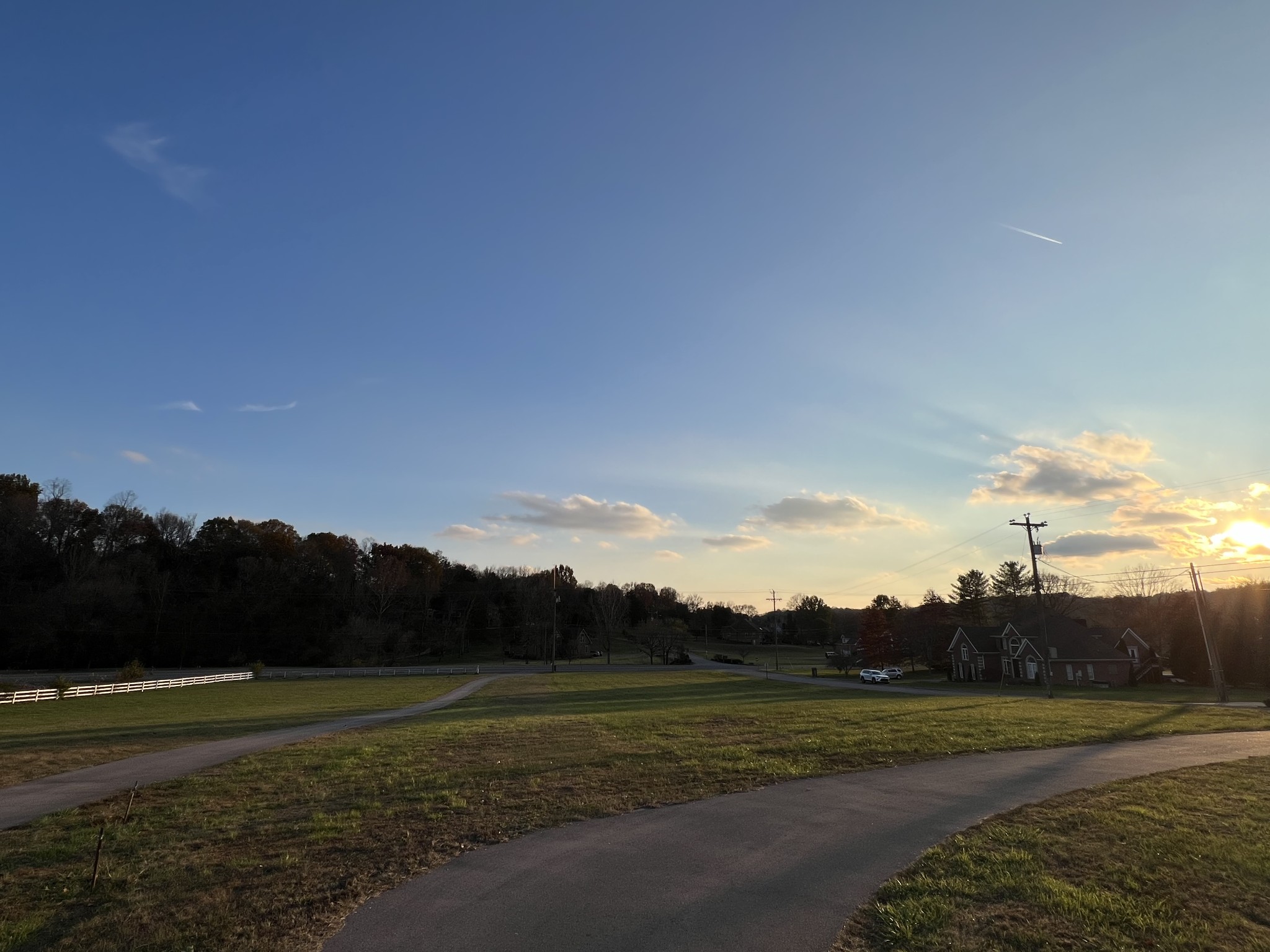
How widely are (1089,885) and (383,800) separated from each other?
10.3 m

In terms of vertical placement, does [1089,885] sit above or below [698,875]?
above

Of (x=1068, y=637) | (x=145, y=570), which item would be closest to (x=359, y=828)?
(x=1068, y=637)

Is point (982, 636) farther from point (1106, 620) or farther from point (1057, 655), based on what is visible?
point (1106, 620)

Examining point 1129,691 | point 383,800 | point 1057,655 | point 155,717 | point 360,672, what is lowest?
point 360,672

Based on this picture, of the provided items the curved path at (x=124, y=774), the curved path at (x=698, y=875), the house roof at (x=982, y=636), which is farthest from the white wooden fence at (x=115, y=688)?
the house roof at (x=982, y=636)

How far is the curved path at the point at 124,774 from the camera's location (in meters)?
Answer: 12.1

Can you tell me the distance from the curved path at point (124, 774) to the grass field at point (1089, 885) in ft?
43.2

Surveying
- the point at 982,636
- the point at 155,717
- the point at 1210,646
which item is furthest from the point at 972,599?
the point at 155,717

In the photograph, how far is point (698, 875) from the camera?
775 centimetres

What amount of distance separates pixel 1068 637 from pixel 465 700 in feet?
172

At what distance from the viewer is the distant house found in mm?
57781

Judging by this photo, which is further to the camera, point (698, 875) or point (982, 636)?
point (982, 636)

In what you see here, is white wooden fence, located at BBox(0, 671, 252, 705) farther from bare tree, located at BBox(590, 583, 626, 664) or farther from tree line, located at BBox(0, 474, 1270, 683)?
bare tree, located at BBox(590, 583, 626, 664)

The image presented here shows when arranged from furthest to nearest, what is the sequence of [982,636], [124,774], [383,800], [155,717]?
[982,636] < [155,717] < [124,774] < [383,800]
